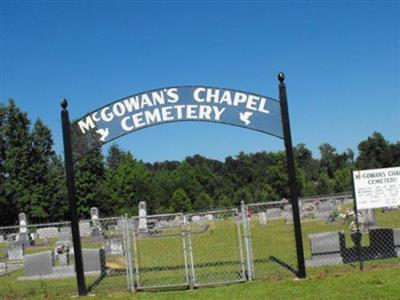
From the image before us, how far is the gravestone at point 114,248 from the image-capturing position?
2217 centimetres

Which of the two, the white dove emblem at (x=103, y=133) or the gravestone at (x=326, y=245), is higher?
the white dove emblem at (x=103, y=133)

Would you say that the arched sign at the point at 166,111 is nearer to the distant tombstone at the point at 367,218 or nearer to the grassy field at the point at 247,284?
the grassy field at the point at 247,284

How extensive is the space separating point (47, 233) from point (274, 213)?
1635 cm

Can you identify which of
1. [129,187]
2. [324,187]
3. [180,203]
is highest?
[129,187]

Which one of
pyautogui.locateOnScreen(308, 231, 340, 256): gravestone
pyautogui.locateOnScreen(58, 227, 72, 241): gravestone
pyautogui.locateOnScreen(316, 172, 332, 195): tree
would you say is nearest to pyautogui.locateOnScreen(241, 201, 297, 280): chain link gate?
pyautogui.locateOnScreen(308, 231, 340, 256): gravestone

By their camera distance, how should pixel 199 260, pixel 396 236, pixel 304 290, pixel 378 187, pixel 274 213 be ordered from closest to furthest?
pixel 304 290 < pixel 378 187 < pixel 396 236 < pixel 199 260 < pixel 274 213

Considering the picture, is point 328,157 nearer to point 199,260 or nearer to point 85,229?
point 85,229

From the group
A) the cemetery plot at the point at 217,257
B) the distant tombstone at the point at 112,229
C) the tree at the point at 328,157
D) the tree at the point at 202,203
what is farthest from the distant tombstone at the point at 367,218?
the tree at the point at 328,157

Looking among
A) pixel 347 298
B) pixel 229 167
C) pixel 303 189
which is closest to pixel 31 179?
pixel 303 189

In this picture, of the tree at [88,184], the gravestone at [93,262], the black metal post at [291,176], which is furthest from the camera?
the tree at [88,184]

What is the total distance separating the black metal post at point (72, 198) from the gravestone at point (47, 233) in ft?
96.4

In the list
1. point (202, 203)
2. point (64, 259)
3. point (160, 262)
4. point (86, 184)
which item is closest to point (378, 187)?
point (160, 262)

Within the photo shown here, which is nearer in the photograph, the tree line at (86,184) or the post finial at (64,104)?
the post finial at (64,104)

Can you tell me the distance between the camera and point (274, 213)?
41906mm
